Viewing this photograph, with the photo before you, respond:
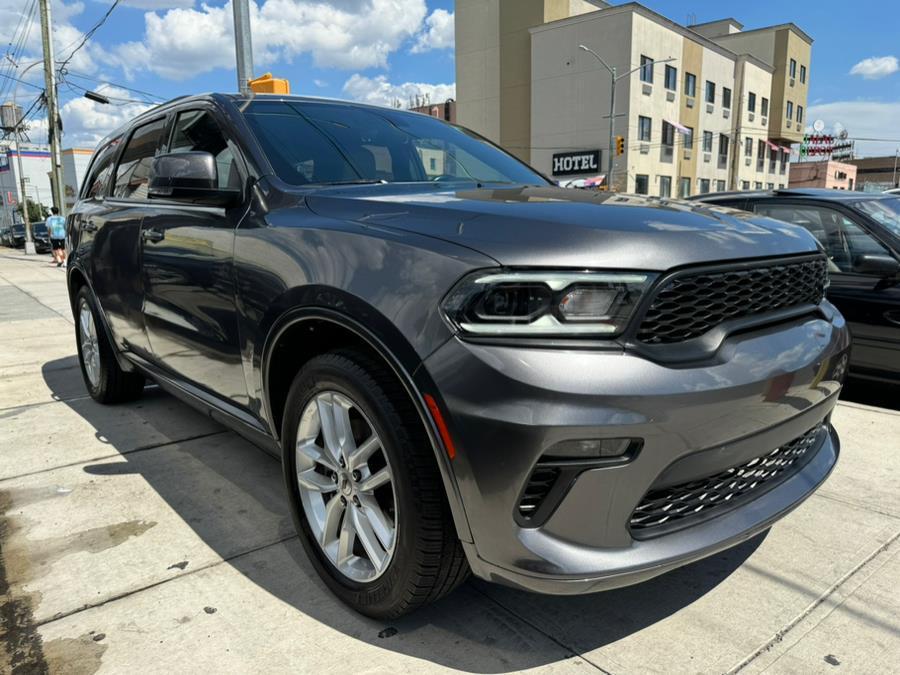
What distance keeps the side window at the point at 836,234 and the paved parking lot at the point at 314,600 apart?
1.90m

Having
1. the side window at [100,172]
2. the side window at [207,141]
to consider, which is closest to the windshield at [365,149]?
the side window at [207,141]

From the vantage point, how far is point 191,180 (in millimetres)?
2660

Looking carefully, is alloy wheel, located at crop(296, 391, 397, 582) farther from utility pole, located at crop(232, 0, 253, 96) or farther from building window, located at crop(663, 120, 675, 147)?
building window, located at crop(663, 120, 675, 147)

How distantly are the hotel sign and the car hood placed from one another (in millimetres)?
36447

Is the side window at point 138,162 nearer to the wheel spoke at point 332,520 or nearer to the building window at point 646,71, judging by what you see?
the wheel spoke at point 332,520

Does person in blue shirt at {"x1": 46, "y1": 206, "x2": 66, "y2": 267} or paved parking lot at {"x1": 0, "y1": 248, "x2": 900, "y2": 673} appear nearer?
paved parking lot at {"x1": 0, "y1": 248, "x2": 900, "y2": 673}

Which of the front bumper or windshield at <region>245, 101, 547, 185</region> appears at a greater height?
windshield at <region>245, 101, 547, 185</region>

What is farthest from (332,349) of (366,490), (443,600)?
(443,600)

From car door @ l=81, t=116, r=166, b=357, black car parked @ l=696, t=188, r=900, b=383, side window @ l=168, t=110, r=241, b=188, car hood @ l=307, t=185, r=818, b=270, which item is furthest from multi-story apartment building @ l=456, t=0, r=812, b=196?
car hood @ l=307, t=185, r=818, b=270

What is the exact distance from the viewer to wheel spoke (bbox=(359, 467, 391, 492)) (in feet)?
6.51

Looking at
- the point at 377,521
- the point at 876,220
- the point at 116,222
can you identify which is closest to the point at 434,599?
the point at 377,521

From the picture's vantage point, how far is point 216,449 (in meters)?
3.85

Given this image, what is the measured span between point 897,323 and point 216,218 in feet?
14.5

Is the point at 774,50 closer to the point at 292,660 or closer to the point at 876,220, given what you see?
the point at 876,220
